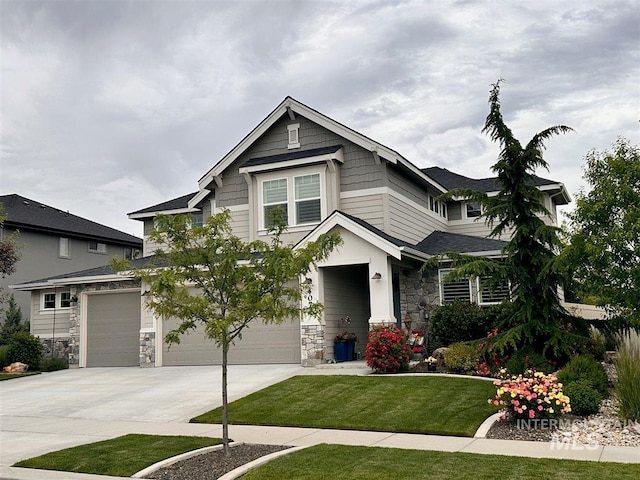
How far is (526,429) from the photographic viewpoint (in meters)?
9.28

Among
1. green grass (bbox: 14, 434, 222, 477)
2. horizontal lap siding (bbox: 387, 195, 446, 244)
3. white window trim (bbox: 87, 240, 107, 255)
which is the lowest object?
green grass (bbox: 14, 434, 222, 477)

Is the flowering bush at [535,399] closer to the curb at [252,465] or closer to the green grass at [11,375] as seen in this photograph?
the curb at [252,465]

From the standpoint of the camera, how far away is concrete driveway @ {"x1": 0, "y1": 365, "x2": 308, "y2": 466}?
10.7 m

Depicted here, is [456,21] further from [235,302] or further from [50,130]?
[50,130]

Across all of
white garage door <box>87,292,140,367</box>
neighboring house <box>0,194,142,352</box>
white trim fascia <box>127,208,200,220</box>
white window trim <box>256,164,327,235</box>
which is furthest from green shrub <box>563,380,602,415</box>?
neighboring house <box>0,194,142,352</box>

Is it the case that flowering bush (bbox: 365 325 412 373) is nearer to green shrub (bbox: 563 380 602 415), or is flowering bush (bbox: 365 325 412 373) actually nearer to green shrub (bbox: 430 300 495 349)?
green shrub (bbox: 430 300 495 349)

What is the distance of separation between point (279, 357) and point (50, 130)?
10.3 metres

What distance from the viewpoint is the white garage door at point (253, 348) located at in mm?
17281

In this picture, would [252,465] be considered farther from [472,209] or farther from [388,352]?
[472,209]

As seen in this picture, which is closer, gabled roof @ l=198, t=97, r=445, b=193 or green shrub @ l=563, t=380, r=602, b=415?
green shrub @ l=563, t=380, r=602, b=415

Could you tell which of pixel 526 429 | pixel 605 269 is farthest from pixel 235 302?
pixel 605 269

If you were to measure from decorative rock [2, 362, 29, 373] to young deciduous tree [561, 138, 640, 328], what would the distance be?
1710 cm

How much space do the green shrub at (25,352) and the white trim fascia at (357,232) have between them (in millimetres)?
10393

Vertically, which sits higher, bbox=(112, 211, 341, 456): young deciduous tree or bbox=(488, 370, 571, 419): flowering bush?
bbox=(112, 211, 341, 456): young deciduous tree
